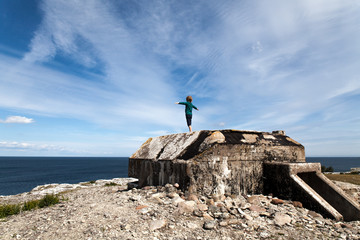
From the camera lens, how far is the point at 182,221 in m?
3.22

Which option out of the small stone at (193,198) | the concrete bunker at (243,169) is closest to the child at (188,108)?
the concrete bunker at (243,169)

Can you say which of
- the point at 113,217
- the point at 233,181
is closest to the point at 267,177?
the point at 233,181

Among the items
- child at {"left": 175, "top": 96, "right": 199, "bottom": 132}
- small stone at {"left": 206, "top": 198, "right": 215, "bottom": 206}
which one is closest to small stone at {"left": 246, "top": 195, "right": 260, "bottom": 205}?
small stone at {"left": 206, "top": 198, "right": 215, "bottom": 206}

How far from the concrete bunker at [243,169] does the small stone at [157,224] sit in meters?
1.20

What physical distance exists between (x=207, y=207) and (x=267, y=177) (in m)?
2.01

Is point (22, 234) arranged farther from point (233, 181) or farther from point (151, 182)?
point (233, 181)

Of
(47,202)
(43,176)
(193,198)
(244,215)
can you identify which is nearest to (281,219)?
(244,215)

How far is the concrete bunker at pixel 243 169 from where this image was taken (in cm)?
425

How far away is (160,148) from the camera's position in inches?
229

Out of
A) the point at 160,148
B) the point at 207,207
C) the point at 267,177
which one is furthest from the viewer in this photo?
the point at 160,148

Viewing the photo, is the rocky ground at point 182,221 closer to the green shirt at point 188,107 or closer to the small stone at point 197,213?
the small stone at point 197,213

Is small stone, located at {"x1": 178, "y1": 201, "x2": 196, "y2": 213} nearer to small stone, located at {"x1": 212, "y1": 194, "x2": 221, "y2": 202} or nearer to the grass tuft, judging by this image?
small stone, located at {"x1": 212, "y1": 194, "x2": 221, "y2": 202}

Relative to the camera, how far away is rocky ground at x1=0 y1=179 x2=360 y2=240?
2.92m

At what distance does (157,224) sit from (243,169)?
8.21 feet
